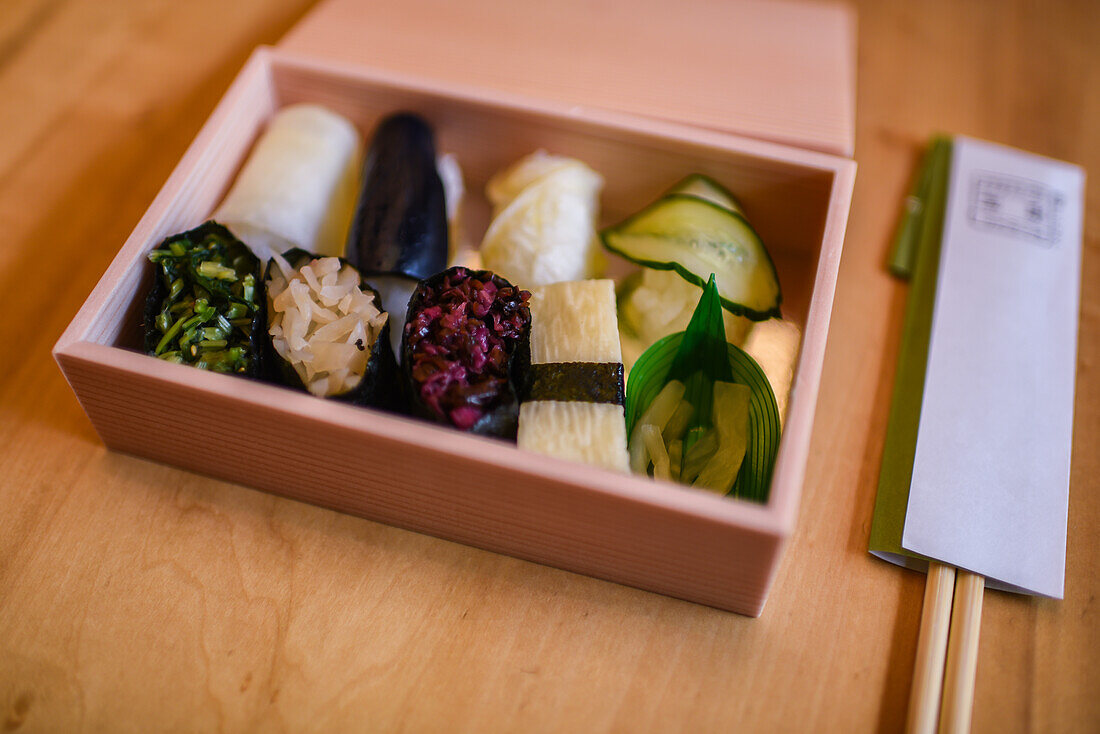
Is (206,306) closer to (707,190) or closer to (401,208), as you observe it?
(401,208)

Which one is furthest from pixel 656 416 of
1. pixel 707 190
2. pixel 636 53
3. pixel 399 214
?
pixel 636 53

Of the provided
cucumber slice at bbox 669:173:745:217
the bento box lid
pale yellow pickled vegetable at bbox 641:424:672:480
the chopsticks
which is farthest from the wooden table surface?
the bento box lid

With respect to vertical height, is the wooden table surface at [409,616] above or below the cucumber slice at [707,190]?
below

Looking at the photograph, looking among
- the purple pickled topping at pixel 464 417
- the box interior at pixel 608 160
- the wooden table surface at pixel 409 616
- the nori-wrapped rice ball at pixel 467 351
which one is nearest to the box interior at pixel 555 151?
the box interior at pixel 608 160

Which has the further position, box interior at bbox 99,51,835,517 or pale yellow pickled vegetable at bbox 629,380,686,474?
box interior at bbox 99,51,835,517

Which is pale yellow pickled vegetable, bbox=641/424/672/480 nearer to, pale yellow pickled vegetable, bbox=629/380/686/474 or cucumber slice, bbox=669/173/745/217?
pale yellow pickled vegetable, bbox=629/380/686/474

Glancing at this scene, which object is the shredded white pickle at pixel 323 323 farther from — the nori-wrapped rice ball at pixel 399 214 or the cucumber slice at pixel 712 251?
the cucumber slice at pixel 712 251
